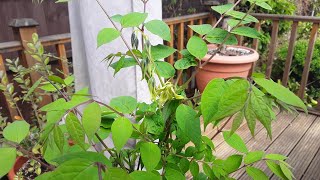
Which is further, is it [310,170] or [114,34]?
[310,170]

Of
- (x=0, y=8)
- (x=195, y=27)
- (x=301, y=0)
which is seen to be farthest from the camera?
(x=301, y=0)

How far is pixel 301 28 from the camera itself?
408 centimetres

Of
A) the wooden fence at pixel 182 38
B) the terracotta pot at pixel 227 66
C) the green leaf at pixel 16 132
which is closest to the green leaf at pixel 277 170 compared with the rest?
the green leaf at pixel 16 132

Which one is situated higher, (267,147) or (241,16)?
(241,16)

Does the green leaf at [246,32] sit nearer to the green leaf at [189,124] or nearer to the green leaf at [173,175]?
the green leaf at [189,124]

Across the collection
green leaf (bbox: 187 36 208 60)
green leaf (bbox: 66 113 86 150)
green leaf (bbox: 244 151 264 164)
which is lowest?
green leaf (bbox: 244 151 264 164)

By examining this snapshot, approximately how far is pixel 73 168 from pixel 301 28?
440 centimetres

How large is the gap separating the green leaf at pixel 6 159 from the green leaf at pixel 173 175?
0.34 m

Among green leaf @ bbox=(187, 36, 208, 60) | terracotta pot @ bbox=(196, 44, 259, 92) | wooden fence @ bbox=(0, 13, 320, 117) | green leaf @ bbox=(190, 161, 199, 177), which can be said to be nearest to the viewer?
green leaf @ bbox=(187, 36, 208, 60)

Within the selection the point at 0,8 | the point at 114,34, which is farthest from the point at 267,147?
the point at 0,8

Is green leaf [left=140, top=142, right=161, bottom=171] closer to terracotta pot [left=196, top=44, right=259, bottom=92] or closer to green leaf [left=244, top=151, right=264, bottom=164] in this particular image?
green leaf [left=244, top=151, right=264, bottom=164]

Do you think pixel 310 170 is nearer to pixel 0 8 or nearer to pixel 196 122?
pixel 196 122

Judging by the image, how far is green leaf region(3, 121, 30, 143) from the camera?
0.64 metres

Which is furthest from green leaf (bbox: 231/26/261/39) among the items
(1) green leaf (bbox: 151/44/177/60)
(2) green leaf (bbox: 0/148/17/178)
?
(2) green leaf (bbox: 0/148/17/178)
